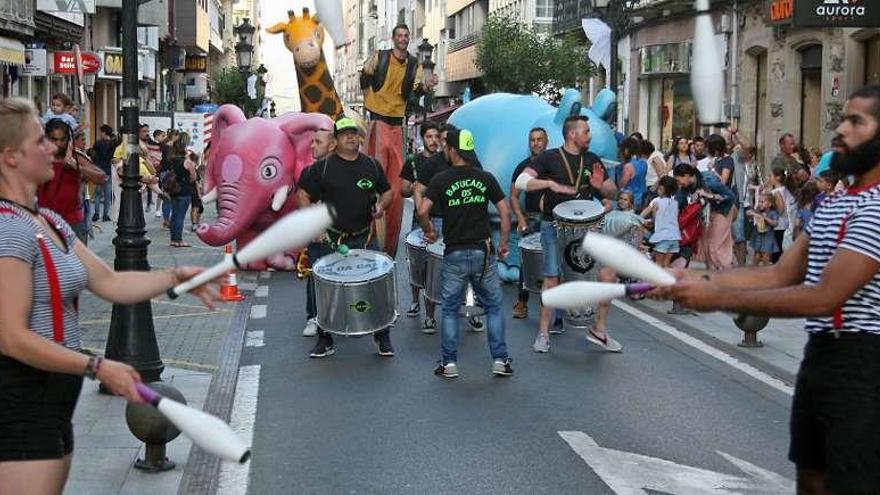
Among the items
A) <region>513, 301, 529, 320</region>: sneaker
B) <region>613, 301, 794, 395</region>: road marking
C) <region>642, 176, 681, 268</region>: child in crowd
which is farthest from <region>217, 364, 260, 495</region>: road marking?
<region>642, 176, 681, 268</region>: child in crowd

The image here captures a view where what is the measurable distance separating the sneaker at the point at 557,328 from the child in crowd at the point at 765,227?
521 centimetres

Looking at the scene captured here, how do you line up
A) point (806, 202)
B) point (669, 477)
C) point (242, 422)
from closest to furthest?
point (669, 477) < point (242, 422) < point (806, 202)

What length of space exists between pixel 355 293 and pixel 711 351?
3.15 m

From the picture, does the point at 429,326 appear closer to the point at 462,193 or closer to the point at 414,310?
the point at 414,310

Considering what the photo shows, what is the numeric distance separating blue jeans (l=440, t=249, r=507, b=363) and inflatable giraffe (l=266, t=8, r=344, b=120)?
969cm

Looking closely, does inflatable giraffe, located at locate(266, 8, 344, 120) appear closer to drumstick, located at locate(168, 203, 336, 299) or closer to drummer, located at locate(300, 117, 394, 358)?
drummer, located at locate(300, 117, 394, 358)

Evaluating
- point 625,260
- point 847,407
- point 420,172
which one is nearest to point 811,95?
point 420,172

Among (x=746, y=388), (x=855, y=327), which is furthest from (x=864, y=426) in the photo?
(x=746, y=388)

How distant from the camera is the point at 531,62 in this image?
151 feet

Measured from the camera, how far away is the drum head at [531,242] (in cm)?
1318

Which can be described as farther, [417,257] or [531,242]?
[531,242]

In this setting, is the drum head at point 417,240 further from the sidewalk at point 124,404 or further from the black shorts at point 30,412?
the black shorts at point 30,412

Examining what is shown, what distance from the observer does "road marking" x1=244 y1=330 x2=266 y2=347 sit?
12.0 meters

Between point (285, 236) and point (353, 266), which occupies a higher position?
point (285, 236)
